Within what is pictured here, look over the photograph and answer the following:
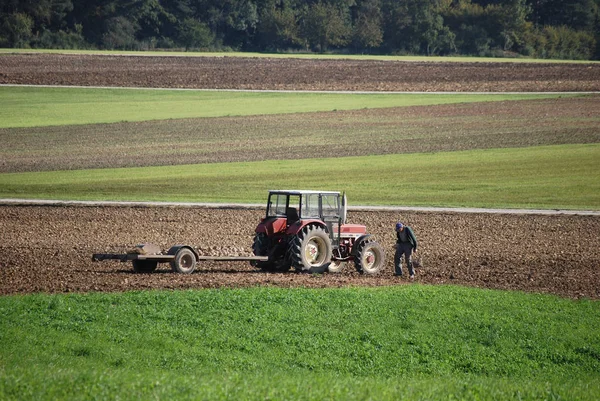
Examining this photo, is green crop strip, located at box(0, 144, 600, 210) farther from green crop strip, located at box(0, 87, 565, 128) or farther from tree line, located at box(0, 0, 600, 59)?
tree line, located at box(0, 0, 600, 59)

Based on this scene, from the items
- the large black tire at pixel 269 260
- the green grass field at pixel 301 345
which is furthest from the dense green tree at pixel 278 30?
the green grass field at pixel 301 345

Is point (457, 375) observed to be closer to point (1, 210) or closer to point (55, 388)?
point (55, 388)

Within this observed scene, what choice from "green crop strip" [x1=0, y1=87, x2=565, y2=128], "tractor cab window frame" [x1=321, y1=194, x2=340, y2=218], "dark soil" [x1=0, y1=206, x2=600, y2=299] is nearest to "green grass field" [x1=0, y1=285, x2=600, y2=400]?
"dark soil" [x1=0, y1=206, x2=600, y2=299]

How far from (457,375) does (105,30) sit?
105336 mm

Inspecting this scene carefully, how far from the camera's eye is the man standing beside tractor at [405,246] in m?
22.9

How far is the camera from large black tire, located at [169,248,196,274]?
72.2 ft

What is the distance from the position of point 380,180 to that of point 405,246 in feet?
70.4

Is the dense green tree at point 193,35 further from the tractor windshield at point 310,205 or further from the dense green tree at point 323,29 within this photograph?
the tractor windshield at point 310,205

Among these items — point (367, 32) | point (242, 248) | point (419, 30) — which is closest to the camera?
point (242, 248)

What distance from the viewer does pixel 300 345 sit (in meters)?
15.5

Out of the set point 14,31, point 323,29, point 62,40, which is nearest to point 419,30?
point 323,29

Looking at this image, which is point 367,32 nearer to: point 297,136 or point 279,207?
point 297,136

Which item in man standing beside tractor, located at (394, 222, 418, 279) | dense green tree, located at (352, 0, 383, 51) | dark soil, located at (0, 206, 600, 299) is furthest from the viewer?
dense green tree, located at (352, 0, 383, 51)

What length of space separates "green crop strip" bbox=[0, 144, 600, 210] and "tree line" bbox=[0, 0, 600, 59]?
6824 cm
